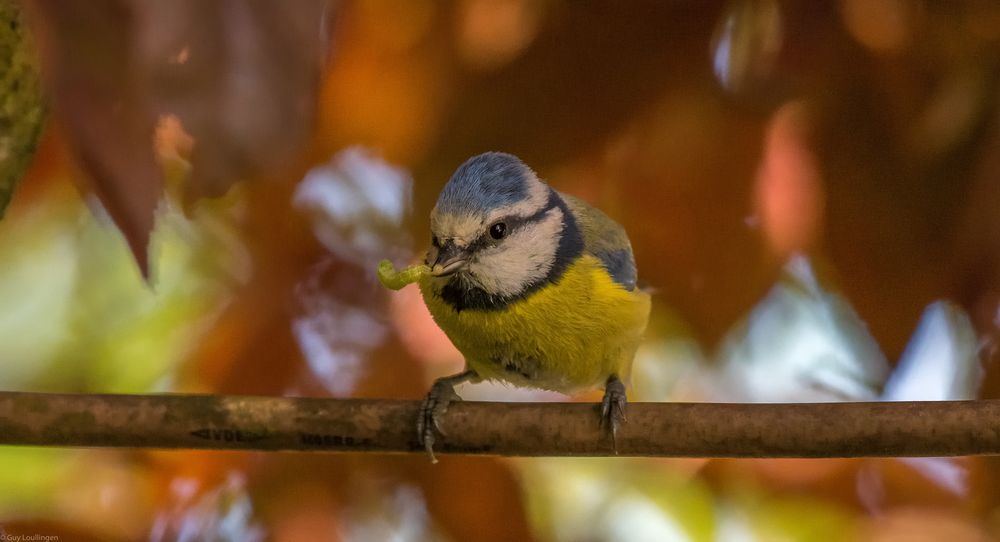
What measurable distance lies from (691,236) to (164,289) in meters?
Answer: 0.45

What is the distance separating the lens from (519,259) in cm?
60

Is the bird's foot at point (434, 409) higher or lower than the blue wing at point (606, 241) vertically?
lower

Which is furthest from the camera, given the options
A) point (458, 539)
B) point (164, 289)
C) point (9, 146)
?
point (164, 289)

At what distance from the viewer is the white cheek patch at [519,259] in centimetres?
59

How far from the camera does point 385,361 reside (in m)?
0.66

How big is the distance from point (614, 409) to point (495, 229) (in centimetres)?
16

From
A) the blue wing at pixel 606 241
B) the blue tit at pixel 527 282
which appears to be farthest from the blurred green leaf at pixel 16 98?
the blue wing at pixel 606 241

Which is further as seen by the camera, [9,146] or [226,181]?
[9,146]

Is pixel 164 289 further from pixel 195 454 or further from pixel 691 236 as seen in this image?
pixel 691 236

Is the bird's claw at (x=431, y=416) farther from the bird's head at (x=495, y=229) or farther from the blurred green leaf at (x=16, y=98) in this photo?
the blurred green leaf at (x=16, y=98)

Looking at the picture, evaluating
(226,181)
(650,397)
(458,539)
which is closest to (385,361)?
(458,539)

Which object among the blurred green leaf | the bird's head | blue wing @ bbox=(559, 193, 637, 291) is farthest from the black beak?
the blurred green leaf

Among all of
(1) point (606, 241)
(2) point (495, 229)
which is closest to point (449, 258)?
(2) point (495, 229)

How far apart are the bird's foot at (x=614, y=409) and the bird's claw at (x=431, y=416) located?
102 millimetres
